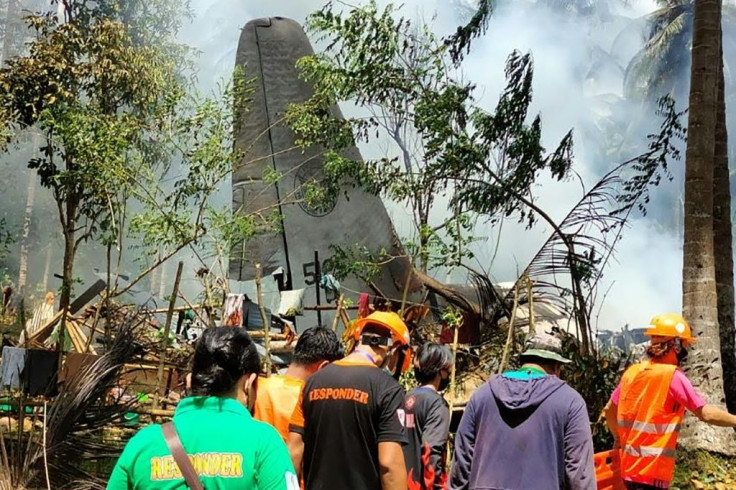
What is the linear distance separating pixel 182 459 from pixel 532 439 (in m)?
1.86

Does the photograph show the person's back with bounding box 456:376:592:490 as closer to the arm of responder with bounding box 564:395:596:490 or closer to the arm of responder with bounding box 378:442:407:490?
the arm of responder with bounding box 564:395:596:490

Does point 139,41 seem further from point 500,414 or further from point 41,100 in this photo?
point 500,414

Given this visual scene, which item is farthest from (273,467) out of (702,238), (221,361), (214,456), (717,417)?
(702,238)

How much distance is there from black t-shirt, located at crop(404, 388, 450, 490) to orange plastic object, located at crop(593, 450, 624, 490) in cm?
118

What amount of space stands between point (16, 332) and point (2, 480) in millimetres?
9799

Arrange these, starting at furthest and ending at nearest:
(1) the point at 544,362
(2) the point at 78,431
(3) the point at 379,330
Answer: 1. (2) the point at 78,431
2. (3) the point at 379,330
3. (1) the point at 544,362

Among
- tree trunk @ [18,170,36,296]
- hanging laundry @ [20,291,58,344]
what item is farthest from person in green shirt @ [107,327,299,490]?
tree trunk @ [18,170,36,296]

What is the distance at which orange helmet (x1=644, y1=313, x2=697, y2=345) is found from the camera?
17.4 ft

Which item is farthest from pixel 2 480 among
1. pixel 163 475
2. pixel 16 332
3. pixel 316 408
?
pixel 16 332

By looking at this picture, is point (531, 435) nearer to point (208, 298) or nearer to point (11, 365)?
point (11, 365)

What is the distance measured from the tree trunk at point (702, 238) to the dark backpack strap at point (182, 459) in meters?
6.89

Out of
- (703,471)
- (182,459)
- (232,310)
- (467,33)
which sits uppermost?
(467,33)

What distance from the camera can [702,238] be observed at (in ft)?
28.2

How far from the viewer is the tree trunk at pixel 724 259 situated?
9773 mm
